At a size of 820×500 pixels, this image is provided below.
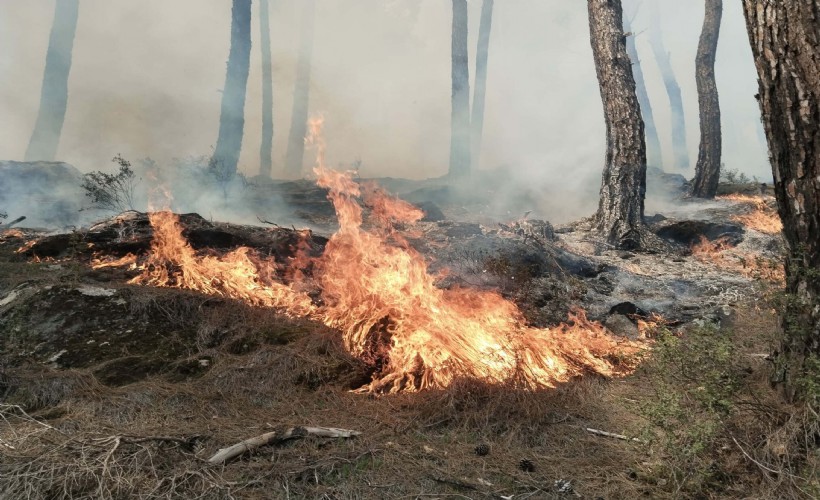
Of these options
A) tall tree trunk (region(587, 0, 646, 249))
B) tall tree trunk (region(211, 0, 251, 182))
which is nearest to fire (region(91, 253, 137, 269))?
tall tree trunk (region(587, 0, 646, 249))

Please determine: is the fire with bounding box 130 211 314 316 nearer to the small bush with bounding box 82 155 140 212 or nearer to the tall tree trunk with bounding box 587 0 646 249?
the small bush with bounding box 82 155 140 212

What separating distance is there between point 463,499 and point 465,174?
18272 millimetres

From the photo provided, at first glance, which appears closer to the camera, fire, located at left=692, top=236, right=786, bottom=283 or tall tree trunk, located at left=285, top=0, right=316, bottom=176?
fire, located at left=692, top=236, right=786, bottom=283

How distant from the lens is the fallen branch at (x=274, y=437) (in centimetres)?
291

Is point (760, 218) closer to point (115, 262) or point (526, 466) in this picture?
point (526, 466)

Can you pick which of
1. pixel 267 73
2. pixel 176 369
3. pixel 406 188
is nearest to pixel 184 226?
pixel 176 369

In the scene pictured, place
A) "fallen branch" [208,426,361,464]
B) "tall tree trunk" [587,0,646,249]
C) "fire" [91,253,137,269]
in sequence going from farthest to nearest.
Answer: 1. "tall tree trunk" [587,0,646,249]
2. "fire" [91,253,137,269]
3. "fallen branch" [208,426,361,464]

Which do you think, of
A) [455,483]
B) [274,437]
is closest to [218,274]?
[274,437]

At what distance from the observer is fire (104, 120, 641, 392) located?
450cm

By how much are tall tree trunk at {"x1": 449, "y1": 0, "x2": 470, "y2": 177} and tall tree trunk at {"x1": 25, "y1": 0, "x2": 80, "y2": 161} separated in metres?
15.1

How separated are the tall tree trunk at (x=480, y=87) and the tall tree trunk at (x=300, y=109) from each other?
9.19m

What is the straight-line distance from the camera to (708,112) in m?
12.9

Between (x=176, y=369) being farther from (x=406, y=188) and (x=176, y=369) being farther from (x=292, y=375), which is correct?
(x=406, y=188)

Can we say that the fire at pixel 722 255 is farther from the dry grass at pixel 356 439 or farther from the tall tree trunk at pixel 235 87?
the tall tree trunk at pixel 235 87
